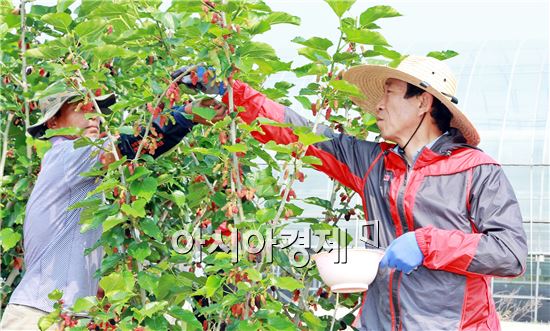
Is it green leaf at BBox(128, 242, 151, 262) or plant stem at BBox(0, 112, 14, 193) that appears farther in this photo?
plant stem at BBox(0, 112, 14, 193)

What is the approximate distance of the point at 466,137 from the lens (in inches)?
106

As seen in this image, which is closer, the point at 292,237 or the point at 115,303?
the point at 115,303

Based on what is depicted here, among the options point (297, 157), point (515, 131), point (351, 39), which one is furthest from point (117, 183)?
point (515, 131)

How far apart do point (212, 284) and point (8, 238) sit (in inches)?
57.7

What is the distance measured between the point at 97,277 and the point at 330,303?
2.75 ft

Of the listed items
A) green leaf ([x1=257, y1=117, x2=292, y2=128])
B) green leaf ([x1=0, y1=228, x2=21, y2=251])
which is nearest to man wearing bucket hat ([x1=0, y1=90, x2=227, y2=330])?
green leaf ([x1=257, y1=117, x2=292, y2=128])

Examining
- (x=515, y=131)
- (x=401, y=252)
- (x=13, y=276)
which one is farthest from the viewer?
(x=515, y=131)

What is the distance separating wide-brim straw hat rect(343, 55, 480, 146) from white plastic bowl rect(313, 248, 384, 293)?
0.52 m

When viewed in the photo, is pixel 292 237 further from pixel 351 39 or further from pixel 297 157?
pixel 351 39

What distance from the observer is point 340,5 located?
2457 millimetres

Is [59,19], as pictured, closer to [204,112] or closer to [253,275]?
[204,112]

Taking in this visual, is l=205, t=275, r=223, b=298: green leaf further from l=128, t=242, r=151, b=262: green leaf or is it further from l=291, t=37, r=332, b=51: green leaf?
l=291, t=37, r=332, b=51: green leaf

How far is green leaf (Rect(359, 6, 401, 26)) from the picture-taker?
95.4 inches

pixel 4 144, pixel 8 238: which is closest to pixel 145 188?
pixel 8 238
